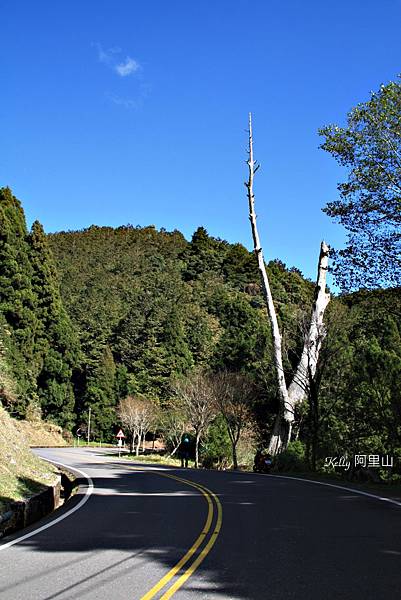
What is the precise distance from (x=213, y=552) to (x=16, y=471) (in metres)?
8.41

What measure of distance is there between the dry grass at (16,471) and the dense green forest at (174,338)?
929 cm

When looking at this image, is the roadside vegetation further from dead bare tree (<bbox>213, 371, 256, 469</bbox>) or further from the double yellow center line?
the double yellow center line

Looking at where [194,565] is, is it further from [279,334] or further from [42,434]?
[42,434]

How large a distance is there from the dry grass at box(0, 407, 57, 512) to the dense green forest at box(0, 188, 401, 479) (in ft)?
30.5

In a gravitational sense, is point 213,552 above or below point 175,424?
above

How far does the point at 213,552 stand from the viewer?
741 cm

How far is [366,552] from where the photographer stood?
7.34m

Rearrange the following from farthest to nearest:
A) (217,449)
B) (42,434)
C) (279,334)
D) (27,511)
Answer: (42,434), (217,449), (279,334), (27,511)

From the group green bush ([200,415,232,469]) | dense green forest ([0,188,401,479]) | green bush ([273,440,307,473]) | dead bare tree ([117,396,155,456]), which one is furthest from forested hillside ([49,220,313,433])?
green bush ([273,440,307,473])

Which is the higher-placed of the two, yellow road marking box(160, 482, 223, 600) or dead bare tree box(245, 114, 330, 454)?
dead bare tree box(245, 114, 330, 454)

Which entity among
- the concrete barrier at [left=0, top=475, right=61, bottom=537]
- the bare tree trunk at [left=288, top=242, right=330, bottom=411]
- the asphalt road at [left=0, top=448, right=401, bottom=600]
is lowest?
the concrete barrier at [left=0, top=475, right=61, bottom=537]

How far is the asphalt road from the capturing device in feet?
18.9

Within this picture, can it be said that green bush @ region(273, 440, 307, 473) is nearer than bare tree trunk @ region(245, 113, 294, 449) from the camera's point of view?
Yes

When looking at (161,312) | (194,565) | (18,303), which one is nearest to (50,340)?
(18,303)
